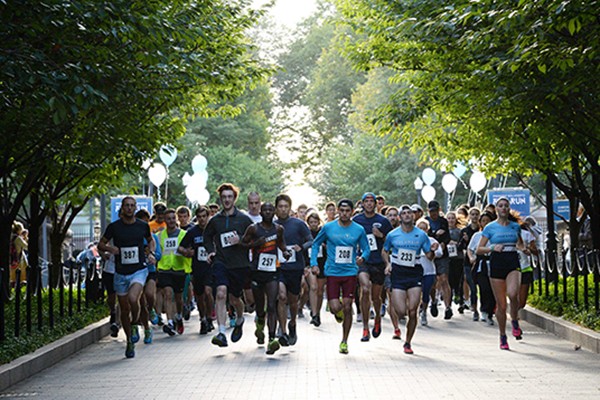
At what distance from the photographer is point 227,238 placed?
45.5 ft

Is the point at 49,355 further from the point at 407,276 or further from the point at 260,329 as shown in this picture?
the point at 407,276

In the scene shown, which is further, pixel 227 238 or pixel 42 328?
pixel 42 328

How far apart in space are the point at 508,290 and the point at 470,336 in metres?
1.81

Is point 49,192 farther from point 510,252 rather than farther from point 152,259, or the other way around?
point 510,252

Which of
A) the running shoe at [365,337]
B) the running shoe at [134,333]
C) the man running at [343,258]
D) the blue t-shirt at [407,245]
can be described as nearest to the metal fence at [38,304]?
the running shoe at [134,333]

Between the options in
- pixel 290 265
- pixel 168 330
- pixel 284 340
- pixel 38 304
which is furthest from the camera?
pixel 168 330

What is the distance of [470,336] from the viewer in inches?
643

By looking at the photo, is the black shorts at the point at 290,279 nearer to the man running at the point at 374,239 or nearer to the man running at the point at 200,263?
the man running at the point at 374,239

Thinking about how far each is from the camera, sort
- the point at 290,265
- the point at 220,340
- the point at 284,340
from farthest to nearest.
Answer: the point at 290,265 < the point at 284,340 < the point at 220,340

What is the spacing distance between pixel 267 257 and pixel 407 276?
176 cm

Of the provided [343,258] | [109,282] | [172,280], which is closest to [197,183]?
[172,280]

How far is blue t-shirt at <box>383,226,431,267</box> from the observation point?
14.1 metres

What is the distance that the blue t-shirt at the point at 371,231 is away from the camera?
622 inches

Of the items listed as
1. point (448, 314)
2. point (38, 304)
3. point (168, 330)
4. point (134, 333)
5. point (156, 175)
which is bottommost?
point (448, 314)
